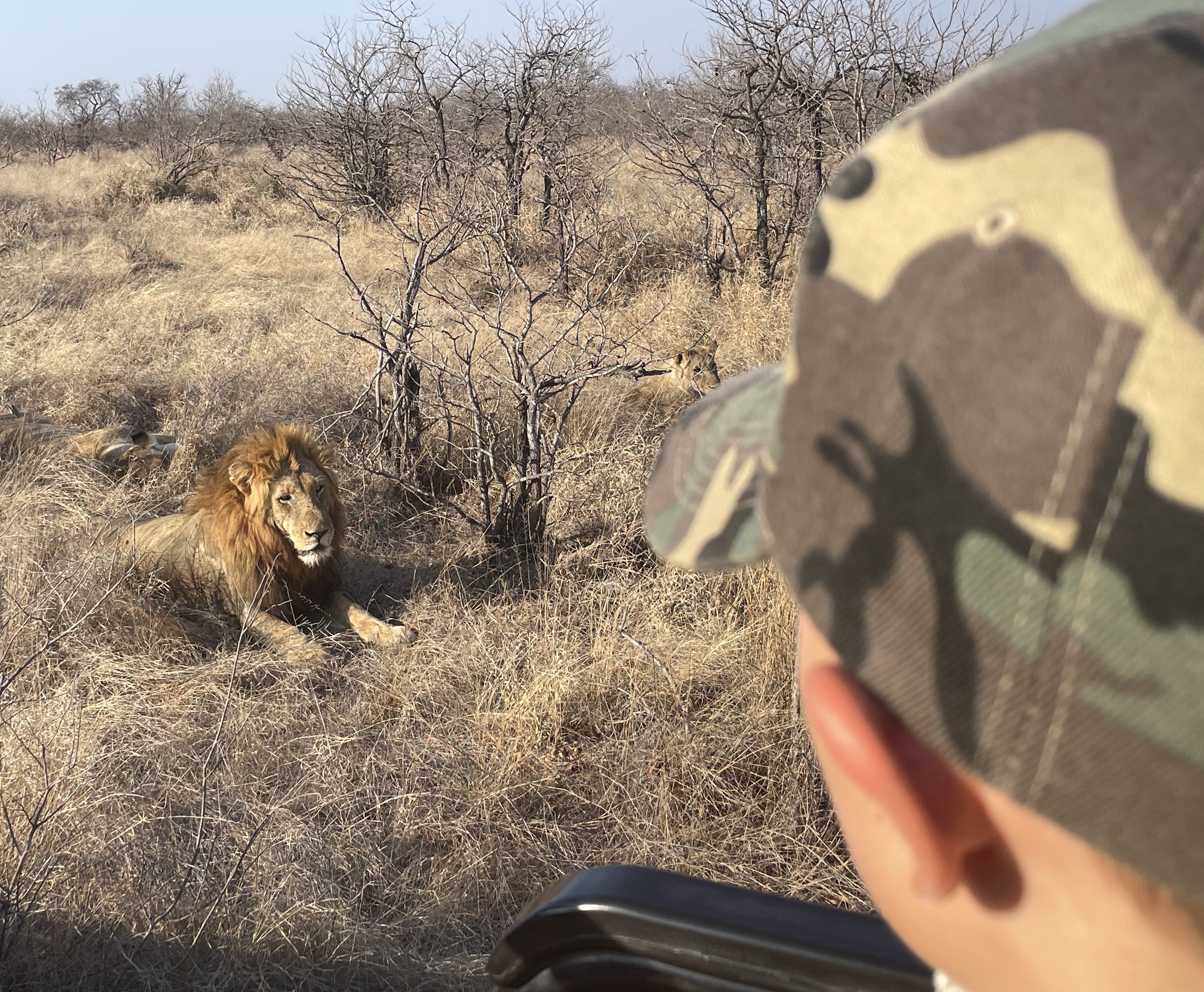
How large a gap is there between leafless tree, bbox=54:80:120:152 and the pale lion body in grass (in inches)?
1129

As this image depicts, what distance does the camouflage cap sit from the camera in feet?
1.71

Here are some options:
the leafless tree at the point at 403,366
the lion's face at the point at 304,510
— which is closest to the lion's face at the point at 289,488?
the lion's face at the point at 304,510

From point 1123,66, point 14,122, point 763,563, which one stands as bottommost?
point 763,563

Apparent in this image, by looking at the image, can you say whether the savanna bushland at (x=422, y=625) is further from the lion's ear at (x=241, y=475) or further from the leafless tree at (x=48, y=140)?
the leafless tree at (x=48, y=140)

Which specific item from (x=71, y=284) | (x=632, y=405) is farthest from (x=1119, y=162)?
(x=71, y=284)

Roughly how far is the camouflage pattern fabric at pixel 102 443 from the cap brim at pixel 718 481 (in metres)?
5.84

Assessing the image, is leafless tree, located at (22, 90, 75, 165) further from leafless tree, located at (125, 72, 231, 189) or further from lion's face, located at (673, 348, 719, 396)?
lion's face, located at (673, 348, 719, 396)

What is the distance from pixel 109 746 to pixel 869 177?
11.4 ft

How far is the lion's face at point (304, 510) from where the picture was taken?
4.82 meters

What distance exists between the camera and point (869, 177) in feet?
2.15

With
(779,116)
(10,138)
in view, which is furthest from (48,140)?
(779,116)

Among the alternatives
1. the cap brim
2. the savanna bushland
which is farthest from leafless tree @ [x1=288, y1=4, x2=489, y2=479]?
the cap brim

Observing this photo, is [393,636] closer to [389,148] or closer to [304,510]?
[304,510]

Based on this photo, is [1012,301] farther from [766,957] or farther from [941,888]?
[766,957]
